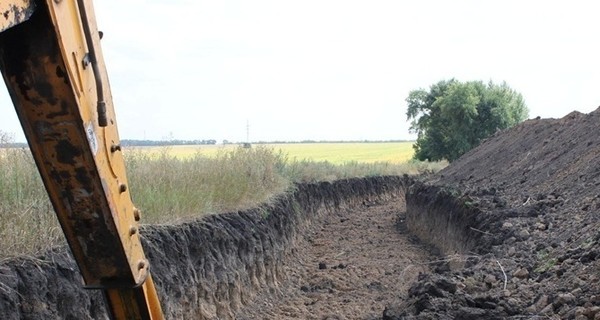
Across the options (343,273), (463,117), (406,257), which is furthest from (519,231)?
(463,117)

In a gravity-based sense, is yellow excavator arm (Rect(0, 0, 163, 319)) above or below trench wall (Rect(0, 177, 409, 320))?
above

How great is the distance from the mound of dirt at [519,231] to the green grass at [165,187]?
9.88ft

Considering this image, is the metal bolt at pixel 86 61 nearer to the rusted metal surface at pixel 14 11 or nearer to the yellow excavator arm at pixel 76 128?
the yellow excavator arm at pixel 76 128

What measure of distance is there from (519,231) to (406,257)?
587cm

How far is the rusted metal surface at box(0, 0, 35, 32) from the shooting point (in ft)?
7.65

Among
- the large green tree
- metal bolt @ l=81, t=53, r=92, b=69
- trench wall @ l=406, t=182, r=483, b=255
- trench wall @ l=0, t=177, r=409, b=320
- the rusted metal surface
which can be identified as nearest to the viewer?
the rusted metal surface

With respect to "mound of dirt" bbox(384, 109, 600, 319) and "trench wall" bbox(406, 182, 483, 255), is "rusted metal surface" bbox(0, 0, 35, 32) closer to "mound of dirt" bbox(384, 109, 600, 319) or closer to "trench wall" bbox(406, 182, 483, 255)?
"mound of dirt" bbox(384, 109, 600, 319)

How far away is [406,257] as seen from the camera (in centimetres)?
1547

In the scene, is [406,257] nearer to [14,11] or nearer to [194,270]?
[194,270]

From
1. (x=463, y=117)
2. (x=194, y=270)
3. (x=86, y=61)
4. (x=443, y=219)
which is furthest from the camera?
(x=463, y=117)

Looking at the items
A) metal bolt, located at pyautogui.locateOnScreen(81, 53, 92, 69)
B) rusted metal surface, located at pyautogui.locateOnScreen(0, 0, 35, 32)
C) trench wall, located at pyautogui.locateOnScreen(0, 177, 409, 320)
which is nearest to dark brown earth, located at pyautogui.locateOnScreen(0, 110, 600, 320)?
trench wall, located at pyautogui.locateOnScreen(0, 177, 409, 320)

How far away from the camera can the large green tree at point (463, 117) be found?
4762 cm

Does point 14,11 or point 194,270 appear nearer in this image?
point 14,11

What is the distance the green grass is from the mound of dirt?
301 cm
